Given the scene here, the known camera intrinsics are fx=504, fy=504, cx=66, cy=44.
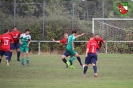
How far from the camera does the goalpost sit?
141 feet

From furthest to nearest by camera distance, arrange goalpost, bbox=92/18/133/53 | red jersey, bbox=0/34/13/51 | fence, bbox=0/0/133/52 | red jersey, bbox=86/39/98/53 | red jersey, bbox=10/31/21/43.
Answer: fence, bbox=0/0/133/52 → goalpost, bbox=92/18/133/53 → red jersey, bbox=10/31/21/43 → red jersey, bbox=0/34/13/51 → red jersey, bbox=86/39/98/53

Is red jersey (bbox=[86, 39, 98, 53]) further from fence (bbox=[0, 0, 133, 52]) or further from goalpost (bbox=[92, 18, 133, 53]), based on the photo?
fence (bbox=[0, 0, 133, 52])

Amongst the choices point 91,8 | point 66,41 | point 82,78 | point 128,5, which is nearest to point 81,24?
point 91,8

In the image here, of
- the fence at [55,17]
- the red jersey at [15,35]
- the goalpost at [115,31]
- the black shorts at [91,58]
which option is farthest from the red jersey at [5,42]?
the fence at [55,17]

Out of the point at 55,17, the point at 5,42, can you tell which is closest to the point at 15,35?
the point at 5,42

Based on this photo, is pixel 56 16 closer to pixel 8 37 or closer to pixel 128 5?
pixel 128 5

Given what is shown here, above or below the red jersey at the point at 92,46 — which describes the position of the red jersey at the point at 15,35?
above

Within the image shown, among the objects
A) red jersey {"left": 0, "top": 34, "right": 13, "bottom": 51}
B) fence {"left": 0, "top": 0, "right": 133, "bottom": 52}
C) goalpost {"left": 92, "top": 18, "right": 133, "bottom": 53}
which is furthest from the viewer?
fence {"left": 0, "top": 0, "right": 133, "bottom": 52}

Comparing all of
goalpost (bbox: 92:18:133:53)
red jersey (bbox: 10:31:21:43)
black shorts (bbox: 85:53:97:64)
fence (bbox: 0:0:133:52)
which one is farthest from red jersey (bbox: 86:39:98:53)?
fence (bbox: 0:0:133:52)

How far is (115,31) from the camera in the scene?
43.1m

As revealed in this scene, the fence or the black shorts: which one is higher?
the fence

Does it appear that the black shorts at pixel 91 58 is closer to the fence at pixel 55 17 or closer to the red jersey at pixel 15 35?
the red jersey at pixel 15 35

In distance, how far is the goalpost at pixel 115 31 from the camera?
42.9m

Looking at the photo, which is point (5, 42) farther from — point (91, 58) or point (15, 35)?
point (91, 58)
